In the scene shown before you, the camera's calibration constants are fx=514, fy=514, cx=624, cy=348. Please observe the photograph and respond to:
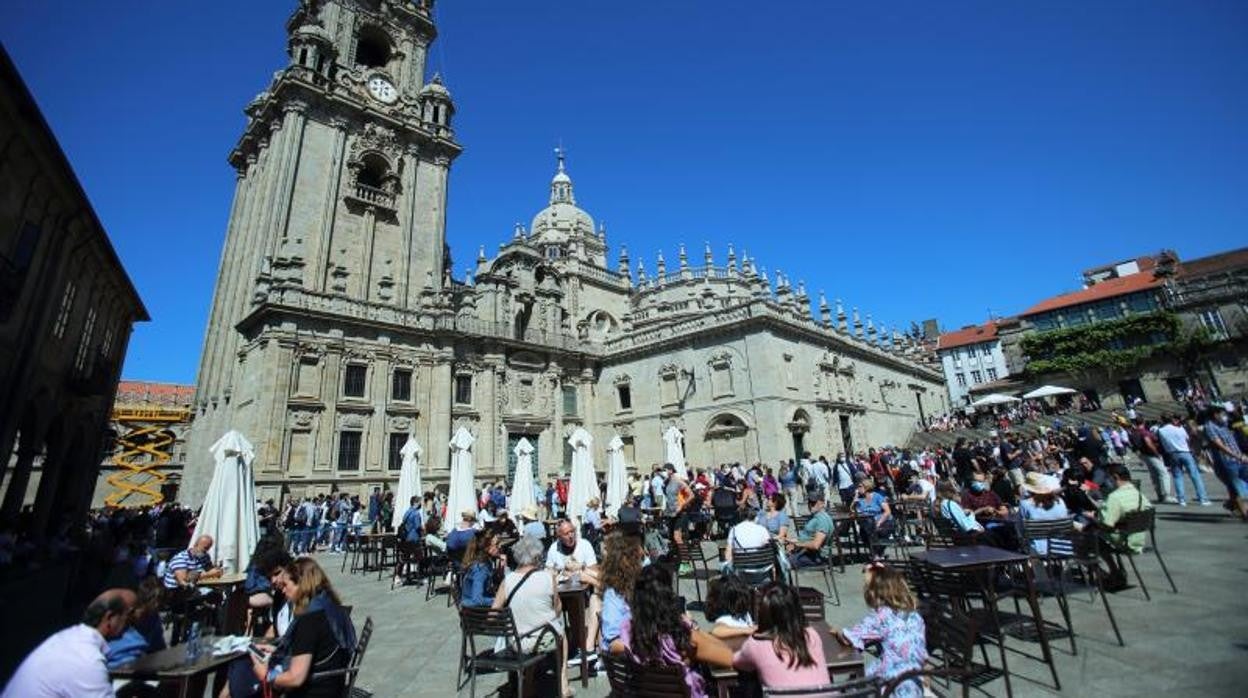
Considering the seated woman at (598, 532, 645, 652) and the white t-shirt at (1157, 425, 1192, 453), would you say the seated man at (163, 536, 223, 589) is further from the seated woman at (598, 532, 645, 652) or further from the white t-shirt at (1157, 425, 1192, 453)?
the white t-shirt at (1157, 425, 1192, 453)

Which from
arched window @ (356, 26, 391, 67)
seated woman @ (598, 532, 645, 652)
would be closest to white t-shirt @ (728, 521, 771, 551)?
seated woman @ (598, 532, 645, 652)

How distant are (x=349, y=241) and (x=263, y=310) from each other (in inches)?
251

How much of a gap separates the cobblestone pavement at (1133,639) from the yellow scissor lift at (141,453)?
38.7m

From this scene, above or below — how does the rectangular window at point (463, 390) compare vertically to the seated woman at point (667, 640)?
above

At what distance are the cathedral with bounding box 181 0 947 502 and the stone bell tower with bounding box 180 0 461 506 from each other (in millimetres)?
101

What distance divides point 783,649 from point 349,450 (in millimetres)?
23323

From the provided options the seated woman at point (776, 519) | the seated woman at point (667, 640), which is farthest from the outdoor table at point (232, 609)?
the seated woman at point (776, 519)

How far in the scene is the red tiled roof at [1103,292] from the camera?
37.2m

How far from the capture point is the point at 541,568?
5.38 metres

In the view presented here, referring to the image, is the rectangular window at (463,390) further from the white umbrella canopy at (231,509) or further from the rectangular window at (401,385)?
the white umbrella canopy at (231,509)

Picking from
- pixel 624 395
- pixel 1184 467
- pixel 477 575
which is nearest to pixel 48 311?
pixel 477 575

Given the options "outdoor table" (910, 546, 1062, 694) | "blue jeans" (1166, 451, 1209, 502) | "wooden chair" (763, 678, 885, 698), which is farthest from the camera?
"blue jeans" (1166, 451, 1209, 502)

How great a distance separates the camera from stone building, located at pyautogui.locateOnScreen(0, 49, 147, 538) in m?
11.2

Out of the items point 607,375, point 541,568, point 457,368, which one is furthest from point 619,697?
point 607,375
